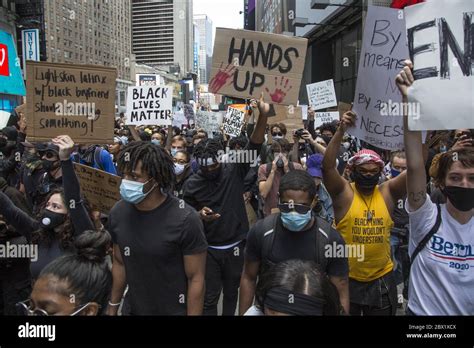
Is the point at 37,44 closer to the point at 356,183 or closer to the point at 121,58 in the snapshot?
the point at 356,183

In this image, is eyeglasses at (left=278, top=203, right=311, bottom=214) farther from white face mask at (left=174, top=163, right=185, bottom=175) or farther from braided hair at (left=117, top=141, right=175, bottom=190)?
white face mask at (left=174, top=163, right=185, bottom=175)

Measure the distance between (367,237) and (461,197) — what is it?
1.00 meters

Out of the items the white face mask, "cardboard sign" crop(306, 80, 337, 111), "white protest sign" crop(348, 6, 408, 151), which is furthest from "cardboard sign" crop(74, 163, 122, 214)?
"cardboard sign" crop(306, 80, 337, 111)

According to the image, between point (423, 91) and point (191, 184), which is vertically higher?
point (423, 91)

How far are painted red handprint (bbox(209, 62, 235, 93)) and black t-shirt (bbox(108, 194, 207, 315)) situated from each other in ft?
6.15

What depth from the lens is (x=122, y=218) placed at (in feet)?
9.64

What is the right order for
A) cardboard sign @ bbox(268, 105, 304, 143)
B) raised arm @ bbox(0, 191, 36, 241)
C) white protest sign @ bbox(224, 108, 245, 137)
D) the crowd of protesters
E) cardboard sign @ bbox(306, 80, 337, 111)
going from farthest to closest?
1. cardboard sign @ bbox(306, 80, 337, 111)
2. white protest sign @ bbox(224, 108, 245, 137)
3. cardboard sign @ bbox(268, 105, 304, 143)
4. raised arm @ bbox(0, 191, 36, 241)
5. the crowd of protesters

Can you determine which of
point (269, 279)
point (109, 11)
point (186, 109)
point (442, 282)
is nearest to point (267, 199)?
point (442, 282)

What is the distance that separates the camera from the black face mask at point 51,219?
3.20 meters

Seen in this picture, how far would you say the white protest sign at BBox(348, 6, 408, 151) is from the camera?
353cm

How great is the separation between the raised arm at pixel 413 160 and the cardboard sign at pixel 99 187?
240 cm

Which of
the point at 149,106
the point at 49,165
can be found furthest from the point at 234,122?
the point at 49,165

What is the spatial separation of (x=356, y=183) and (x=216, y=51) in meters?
1.97
